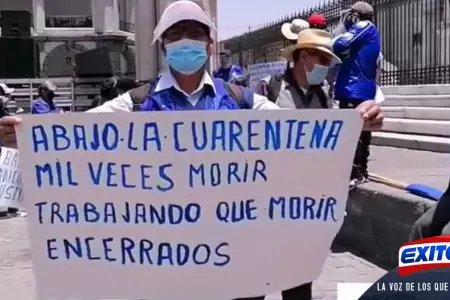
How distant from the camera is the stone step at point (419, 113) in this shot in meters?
12.4

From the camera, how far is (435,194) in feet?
12.4

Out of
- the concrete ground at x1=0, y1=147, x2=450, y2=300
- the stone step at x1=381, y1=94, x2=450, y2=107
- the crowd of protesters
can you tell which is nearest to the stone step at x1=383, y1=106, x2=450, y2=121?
the stone step at x1=381, y1=94, x2=450, y2=107

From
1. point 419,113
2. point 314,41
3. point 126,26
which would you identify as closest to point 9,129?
point 314,41

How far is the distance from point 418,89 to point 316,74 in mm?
8770

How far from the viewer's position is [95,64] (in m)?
37.7

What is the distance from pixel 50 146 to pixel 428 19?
10233 millimetres

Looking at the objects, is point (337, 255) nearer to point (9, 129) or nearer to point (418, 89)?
point (9, 129)

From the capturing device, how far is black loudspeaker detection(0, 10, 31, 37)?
2692 cm

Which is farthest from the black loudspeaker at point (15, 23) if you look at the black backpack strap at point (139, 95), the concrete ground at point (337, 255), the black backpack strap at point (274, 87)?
the black backpack strap at point (139, 95)

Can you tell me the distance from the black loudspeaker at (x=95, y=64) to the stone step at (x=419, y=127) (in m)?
24.9

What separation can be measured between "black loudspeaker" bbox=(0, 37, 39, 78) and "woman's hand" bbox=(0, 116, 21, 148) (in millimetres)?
24653

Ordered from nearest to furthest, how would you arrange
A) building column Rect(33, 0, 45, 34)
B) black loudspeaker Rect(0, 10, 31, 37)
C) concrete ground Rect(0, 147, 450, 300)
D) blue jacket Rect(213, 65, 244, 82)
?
concrete ground Rect(0, 147, 450, 300) → blue jacket Rect(213, 65, 244, 82) → black loudspeaker Rect(0, 10, 31, 37) → building column Rect(33, 0, 45, 34)

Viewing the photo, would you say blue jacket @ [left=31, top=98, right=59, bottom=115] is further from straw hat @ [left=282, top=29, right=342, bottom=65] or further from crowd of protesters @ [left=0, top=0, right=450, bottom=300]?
straw hat @ [left=282, top=29, right=342, bottom=65]

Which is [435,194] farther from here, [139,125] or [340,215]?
[139,125]
